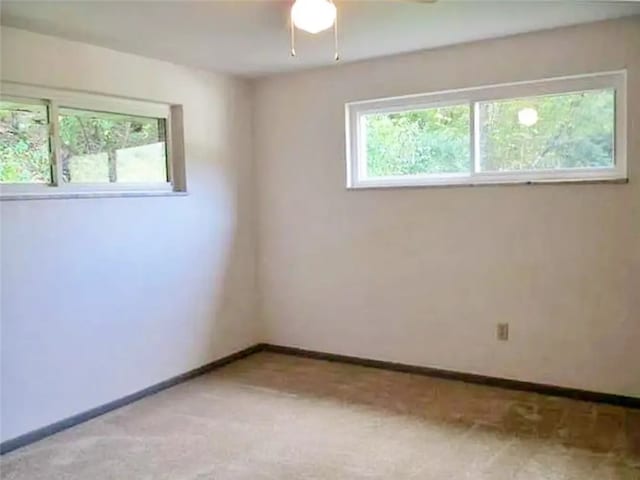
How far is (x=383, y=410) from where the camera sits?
11.2 ft

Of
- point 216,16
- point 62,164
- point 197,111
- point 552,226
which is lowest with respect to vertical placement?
point 552,226

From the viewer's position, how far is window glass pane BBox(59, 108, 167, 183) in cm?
344

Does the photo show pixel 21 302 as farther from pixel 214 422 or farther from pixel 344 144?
pixel 344 144

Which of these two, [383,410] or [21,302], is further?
[383,410]

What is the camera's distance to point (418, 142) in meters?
4.01

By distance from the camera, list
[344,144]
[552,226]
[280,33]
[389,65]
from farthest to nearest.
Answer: [344,144], [389,65], [552,226], [280,33]

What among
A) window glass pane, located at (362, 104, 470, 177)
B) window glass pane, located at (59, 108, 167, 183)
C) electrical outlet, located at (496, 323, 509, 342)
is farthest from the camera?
window glass pane, located at (362, 104, 470, 177)

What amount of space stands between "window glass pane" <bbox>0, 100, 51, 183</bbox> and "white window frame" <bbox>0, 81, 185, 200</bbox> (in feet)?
0.10

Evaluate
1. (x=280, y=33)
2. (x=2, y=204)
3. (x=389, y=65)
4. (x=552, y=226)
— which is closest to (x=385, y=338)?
(x=552, y=226)

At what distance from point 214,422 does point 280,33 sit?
2.16 m

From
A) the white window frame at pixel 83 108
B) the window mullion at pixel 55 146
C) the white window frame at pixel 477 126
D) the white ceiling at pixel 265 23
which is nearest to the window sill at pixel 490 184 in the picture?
the white window frame at pixel 477 126

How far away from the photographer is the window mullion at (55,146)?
3.31 m

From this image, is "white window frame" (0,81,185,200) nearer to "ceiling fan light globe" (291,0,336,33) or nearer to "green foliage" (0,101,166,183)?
"green foliage" (0,101,166,183)

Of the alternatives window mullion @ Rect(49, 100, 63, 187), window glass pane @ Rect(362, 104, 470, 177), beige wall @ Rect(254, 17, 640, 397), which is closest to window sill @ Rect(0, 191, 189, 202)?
window mullion @ Rect(49, 100, 63, 187)
